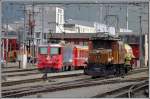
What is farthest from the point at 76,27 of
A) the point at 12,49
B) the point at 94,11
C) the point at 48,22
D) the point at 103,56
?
the point at 103,56

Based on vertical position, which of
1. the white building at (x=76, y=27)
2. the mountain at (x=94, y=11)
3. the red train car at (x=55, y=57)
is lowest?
the red train car at (x=55, y=57)

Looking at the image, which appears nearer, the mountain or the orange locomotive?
the orange locomotive

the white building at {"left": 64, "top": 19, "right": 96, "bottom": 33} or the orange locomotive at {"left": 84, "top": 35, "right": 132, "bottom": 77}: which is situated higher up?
the white building at {"left": 64, "top": 19, "right": 96, "bottom": 33}

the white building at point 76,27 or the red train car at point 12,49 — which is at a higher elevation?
the white building at point 76,27

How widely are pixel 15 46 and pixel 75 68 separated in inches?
672

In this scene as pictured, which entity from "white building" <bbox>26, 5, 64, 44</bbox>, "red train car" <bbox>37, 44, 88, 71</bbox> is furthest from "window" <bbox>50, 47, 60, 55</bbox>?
"white building" <bbox>26, 5, 64, 44</bbox>

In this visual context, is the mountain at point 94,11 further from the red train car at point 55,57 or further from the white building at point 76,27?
the white building at point 76,27

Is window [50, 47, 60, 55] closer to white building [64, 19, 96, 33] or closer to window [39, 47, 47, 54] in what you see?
window [39, 47, 47, 54]

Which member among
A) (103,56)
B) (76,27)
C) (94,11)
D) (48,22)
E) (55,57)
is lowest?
(55,57)

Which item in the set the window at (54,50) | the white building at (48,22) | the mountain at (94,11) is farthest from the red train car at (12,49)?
the window at (54,50)

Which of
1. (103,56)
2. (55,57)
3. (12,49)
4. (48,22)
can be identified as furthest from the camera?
(48,22)

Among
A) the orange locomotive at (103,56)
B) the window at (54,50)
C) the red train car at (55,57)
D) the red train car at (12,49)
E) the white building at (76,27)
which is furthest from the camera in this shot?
the white building at (76,27)

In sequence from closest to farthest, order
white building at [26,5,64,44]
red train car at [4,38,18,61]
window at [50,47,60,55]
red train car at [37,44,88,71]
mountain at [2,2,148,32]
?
mountain at [2,2,148,32] < red train car at [37,44,88,71] < window at [50,47,60,55] < red train car at [4,38,18,61] < white building at [26,5,64,44]

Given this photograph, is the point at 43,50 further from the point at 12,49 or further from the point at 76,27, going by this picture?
the point at 76,27
